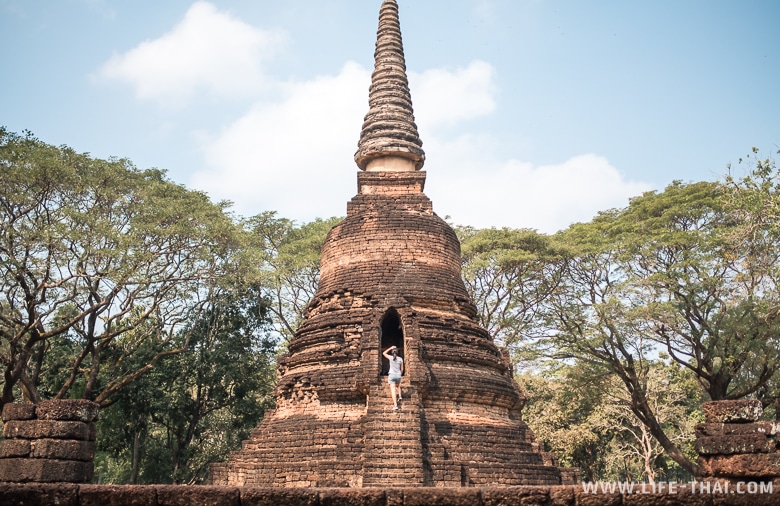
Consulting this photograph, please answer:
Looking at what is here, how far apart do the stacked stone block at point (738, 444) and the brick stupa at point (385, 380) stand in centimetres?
452

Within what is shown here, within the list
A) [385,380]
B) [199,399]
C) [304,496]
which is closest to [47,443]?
[304,496]

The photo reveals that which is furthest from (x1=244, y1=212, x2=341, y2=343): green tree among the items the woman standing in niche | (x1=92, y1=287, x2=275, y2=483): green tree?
the woman standing in niche

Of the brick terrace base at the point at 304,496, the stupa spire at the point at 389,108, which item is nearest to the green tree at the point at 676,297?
the stupa spire at the point at 389,108

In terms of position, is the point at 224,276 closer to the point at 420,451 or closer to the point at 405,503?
the point at 420,451

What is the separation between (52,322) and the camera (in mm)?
24531

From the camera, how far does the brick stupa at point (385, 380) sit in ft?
42.2

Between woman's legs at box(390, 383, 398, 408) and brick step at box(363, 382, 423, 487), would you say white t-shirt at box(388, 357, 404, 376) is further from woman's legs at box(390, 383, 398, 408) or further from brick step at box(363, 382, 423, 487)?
brick step at box(363, 382, 423, 487)

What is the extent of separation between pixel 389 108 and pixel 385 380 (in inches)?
386

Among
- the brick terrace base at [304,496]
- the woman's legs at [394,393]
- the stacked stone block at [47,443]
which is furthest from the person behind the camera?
the woman's legs at [394,393]

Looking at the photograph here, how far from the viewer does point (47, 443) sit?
7.82 metres

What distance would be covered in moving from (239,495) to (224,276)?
18263 millimetres

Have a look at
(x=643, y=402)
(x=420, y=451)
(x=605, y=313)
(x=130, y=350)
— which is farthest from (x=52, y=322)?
(x=643, y=402)

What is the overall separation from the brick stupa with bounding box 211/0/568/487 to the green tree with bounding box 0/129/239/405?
686cm

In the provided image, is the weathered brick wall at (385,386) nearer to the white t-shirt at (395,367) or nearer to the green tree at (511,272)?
the white t-shirt at (395,367)
